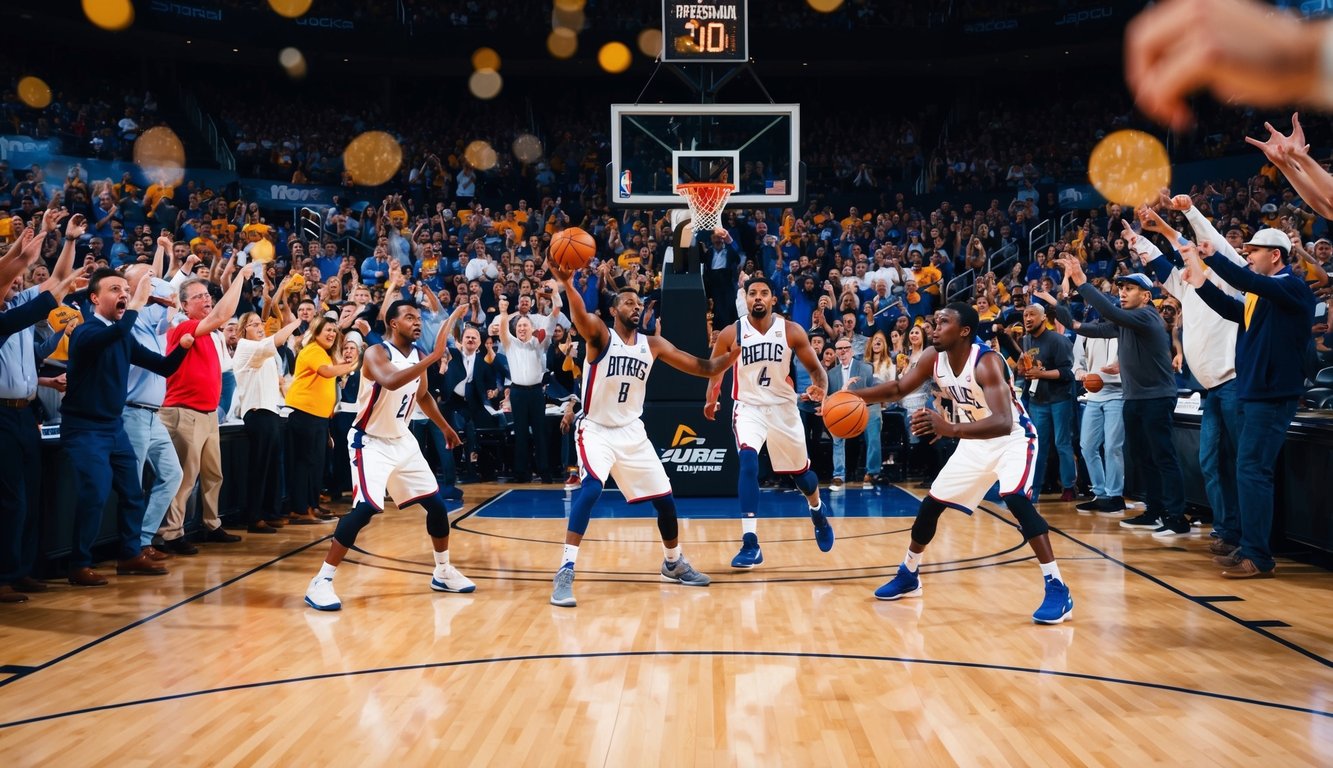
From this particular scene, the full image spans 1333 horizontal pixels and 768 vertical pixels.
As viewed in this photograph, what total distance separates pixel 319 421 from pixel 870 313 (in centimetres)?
792

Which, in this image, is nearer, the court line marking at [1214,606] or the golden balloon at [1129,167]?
the court line marking at [1214,606]

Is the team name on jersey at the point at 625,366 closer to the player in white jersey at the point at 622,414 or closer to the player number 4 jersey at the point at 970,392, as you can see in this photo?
the player in white jersey at the point at 622,414

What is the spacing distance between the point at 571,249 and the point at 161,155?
62.7 feet

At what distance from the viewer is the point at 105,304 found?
6.77 meters

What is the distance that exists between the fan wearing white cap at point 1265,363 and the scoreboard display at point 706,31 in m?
7.79

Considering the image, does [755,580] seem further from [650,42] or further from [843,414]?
[650,42]

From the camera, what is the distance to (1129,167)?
860 inches

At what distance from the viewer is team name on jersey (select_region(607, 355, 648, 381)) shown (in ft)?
21.2

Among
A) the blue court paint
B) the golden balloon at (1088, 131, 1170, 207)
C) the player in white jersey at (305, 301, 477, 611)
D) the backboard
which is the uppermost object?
the golden balloon at (1088, 131, 1170, 207)

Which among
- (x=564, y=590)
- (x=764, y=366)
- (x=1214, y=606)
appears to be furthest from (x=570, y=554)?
(x=1214, y=606)

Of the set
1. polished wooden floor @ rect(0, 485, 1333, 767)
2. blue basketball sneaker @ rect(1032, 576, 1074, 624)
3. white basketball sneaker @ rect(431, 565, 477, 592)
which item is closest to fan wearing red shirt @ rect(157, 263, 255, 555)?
polished wooden floor @ rect(0, 485, 1333, 767)

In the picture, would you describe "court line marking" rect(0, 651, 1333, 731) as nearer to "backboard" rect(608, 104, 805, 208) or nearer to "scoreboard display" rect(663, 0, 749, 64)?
"backboard" rect(608, 104, 805, 208)

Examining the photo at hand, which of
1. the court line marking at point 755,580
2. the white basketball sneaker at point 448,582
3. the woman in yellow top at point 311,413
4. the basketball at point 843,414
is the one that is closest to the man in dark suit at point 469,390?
the woman in yellow top at point 311,413

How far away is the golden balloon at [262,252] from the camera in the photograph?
55.5 ft
